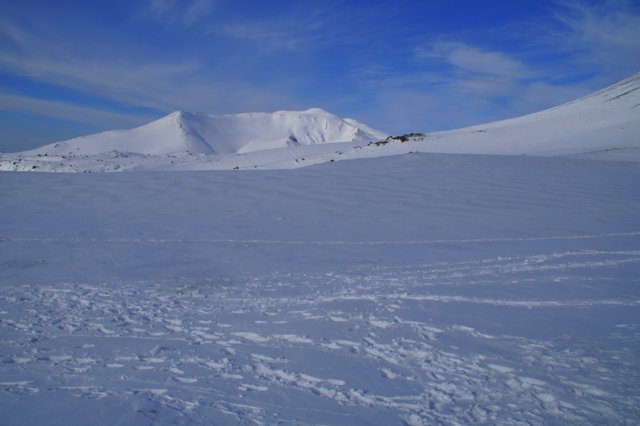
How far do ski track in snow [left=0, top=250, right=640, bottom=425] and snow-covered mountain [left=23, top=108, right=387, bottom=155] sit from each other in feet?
199

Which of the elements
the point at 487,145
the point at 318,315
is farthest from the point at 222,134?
the point at 318,315

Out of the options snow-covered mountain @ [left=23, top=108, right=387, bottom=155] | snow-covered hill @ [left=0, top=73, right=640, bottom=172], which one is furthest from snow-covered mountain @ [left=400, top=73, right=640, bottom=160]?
snow-covered mountain @ [left=23, top=108, right=387, bottom=155]

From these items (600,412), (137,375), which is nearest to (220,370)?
(137,375)

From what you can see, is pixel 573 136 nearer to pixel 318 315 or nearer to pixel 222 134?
pixel 318 315

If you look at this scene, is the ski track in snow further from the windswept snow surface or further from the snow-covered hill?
the snow-covered hill

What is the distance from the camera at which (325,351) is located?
11.5ft

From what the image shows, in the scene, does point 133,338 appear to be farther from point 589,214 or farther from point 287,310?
point 589,214

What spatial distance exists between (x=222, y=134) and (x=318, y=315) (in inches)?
4512

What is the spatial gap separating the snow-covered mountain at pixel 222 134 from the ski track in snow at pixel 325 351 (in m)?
60.7

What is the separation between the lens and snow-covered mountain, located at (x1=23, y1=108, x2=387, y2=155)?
7362 cm

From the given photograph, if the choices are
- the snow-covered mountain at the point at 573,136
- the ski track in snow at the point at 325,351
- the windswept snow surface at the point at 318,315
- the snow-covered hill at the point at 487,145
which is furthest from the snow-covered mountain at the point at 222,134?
the ski track in snow at the point at 325,351

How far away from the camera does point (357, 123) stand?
15162cm

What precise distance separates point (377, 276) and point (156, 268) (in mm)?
2639

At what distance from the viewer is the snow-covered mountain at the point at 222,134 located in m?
73.6
